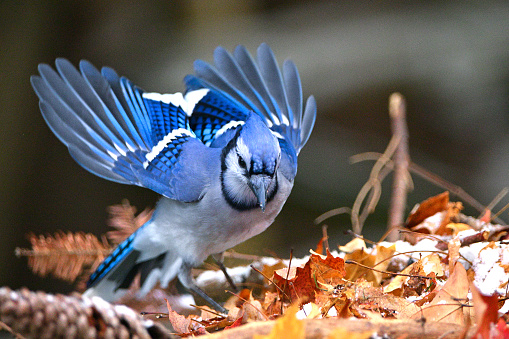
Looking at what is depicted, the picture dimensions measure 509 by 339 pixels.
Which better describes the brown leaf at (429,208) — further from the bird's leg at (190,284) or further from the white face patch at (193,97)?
the white face patch at (193,97)

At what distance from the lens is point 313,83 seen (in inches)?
85.5

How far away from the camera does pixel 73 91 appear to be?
1046 mm

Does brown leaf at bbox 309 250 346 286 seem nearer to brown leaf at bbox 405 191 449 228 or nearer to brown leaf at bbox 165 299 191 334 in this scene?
brown leaf at bbox 165 299 191 334

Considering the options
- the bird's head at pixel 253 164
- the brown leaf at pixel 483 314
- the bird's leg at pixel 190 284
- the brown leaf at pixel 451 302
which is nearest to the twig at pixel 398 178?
the bird's head at pixel 253 164

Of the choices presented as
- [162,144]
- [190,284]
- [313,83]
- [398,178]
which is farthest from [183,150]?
[313,83]

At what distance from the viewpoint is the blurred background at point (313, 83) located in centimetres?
202

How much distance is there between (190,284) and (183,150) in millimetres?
276

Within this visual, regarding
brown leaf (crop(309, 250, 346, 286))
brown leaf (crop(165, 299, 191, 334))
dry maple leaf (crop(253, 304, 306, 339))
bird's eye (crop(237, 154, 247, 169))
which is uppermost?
dry maple leaf (crop(253, 304, 306, 339))

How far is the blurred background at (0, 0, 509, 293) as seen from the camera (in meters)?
2.02

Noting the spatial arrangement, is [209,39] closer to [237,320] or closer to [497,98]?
[497,98]

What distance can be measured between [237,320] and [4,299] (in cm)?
29

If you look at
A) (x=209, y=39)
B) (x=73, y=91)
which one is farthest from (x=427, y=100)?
(x=73, y=91)

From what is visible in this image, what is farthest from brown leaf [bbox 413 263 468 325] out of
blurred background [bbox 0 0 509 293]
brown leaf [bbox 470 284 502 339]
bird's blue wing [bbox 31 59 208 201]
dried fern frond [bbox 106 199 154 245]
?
blurred background [bbox 0 0 509 293]

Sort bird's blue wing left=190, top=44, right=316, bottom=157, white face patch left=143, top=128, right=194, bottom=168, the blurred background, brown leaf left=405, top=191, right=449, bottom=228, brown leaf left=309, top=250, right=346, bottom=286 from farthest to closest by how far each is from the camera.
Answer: the blurred background < bird's blue wing left=190, top=44, right=316, bottom=157 < white face patch left=143, top=128, right=194, bottom=168 < brown leaf left=405, top=191, right=449, bottom=228 < brown leaf left=309, top=250, right=346, bottom=286
